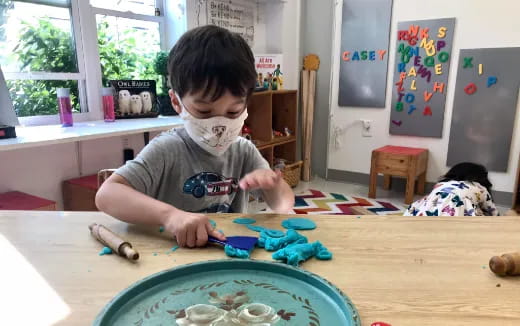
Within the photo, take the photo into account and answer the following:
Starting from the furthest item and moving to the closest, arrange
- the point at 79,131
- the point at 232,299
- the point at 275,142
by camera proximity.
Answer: the point at 275,142 < the point at 79,131 < the point at 232,299

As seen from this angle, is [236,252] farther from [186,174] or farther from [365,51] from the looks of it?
[365,51]

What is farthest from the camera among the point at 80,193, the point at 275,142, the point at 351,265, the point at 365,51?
the point at 365,51

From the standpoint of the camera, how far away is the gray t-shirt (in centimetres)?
95

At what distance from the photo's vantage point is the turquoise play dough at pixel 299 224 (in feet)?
2.49

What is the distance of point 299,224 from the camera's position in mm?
772

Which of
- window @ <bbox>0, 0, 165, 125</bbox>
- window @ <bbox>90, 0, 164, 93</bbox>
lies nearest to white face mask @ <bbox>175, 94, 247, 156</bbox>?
window @ <bbox>0, 0, 165, 125</bbox>

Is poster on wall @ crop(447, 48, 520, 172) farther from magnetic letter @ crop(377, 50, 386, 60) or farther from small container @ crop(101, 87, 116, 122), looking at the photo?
small container @ crop(101, 87, 116, 122)

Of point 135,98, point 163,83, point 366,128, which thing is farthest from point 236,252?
point 366,128

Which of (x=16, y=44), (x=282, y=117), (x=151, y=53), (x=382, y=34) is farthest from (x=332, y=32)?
(x=16, y=44)

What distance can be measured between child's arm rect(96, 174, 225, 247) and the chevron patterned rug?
2091mm

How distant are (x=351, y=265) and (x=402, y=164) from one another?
2.62 meters

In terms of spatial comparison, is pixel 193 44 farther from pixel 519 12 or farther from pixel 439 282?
pixel 519 12

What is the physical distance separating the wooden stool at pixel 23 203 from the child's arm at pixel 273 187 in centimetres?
116

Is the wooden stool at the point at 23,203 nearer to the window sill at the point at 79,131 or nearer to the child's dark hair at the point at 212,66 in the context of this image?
the window sill at the point at 79,131
